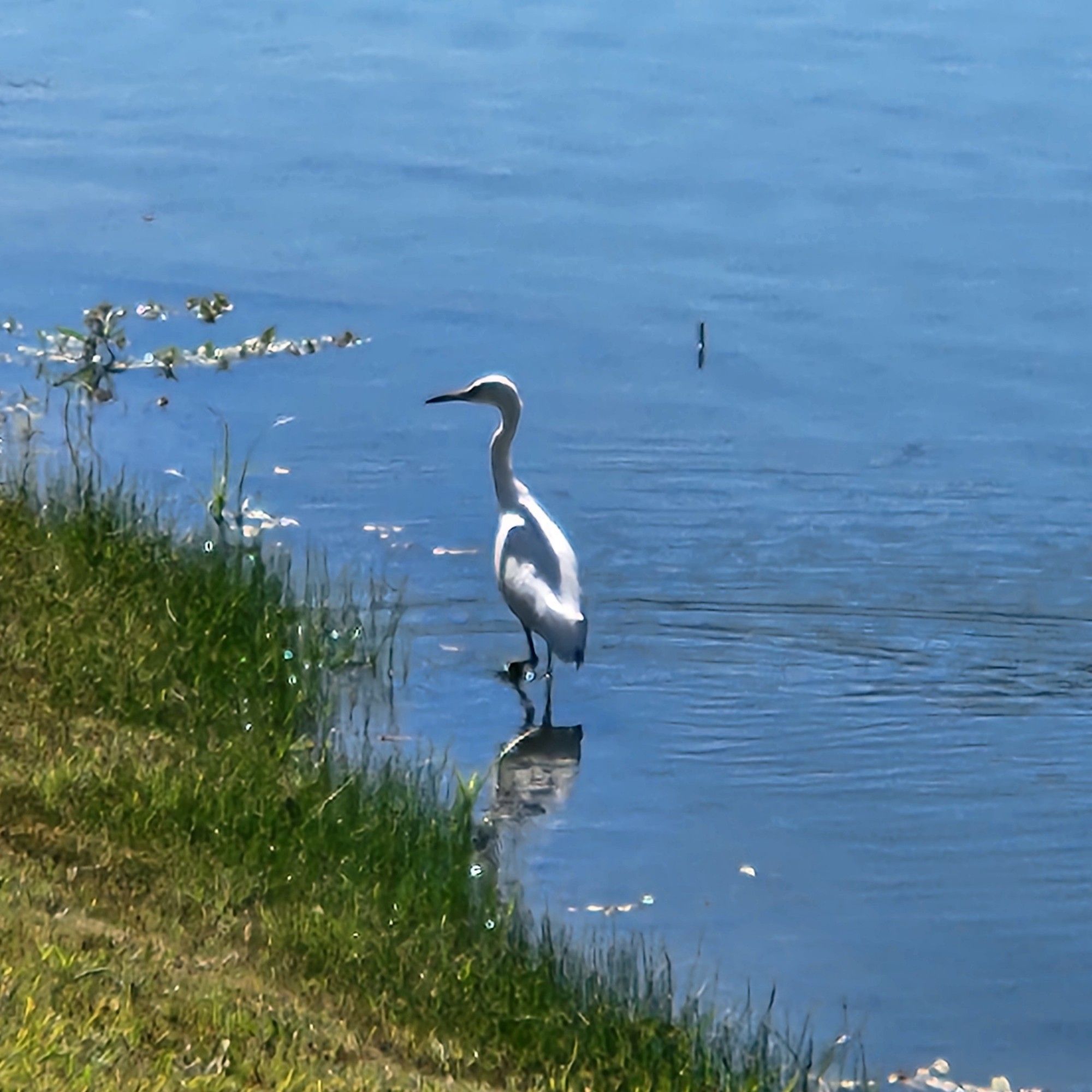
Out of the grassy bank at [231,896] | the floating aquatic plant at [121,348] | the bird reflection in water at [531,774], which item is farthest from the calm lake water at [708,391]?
the grassy bank at [231,896]

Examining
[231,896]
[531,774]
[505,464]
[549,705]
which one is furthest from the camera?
[505,464]

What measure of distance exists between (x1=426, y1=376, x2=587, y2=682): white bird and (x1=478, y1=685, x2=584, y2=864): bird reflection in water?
326 millimetres

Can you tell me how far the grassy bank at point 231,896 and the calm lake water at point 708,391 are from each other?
852 mm

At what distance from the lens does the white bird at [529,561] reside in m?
9.58

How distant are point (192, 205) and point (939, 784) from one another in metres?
8.69

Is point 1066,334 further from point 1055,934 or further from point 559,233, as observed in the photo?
point 1055,934

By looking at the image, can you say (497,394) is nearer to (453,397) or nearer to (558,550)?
(453,397)

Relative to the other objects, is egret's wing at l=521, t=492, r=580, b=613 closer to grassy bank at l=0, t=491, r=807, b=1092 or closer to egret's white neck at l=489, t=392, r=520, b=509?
egret's white neck at l=489, t=392, r=520, b=509

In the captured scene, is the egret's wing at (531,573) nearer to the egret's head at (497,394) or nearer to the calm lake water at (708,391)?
the calm lake water at (708,391)

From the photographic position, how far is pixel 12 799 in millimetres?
6836

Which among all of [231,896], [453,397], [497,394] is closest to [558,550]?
[497,394]

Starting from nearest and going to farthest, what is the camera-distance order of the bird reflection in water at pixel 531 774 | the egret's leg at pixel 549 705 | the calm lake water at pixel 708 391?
1. the calm lake water at pixel 708 391
2. the bird reflection in water at pixel 531 774
3. the egret's leg at pixel 549 705

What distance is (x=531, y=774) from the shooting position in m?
9.08

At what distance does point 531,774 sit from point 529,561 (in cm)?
119
